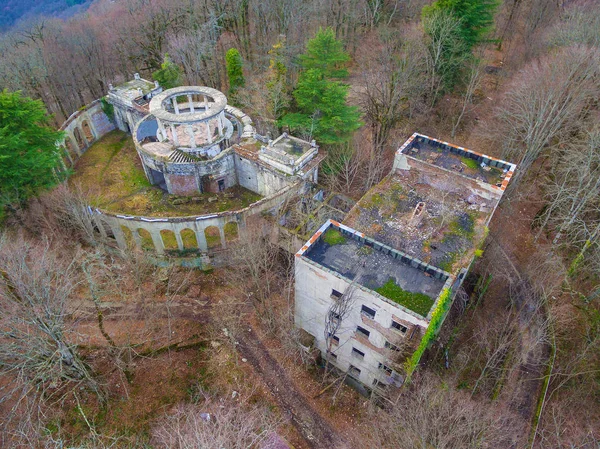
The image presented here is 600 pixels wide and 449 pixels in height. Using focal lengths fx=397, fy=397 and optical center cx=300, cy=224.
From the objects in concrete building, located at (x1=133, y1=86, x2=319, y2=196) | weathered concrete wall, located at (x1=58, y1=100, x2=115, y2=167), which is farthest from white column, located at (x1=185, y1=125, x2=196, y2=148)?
weathered concrete wall, located at (x1=58, y1=100, x2=115, y2=167)

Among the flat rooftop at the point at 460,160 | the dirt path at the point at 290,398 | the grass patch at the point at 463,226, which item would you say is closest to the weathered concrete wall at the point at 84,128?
the dirt path at the point at 290,398

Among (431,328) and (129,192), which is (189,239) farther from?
(431,328)

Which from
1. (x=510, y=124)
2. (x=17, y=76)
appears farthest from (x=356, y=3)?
(x=17, y=76)

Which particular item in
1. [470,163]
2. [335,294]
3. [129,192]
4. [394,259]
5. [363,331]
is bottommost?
[129,192]

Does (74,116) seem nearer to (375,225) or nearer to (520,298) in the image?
(375,225)

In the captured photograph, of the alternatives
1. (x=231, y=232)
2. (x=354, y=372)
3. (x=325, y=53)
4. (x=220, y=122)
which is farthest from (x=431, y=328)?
(x=220, y=122)

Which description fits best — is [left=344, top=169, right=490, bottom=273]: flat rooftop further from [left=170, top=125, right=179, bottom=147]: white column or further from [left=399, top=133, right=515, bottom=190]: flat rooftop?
[left=170, top=125, right=179, bottom=147]: white column
